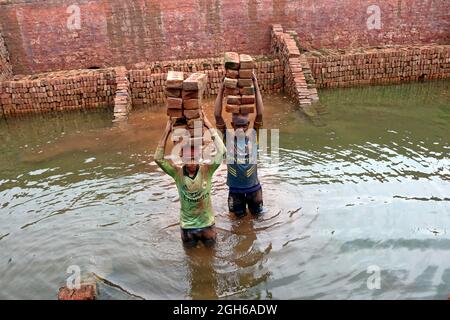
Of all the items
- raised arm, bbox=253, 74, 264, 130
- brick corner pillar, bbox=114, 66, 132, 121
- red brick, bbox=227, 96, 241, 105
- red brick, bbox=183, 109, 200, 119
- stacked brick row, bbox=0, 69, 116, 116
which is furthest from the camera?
stacked brick row, bbox=0, 69, 116, 116

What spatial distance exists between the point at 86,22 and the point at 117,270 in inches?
355

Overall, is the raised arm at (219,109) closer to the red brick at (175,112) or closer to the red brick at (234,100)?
the red brick at (234,100)

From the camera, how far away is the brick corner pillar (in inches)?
372

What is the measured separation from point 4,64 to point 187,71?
15.7ft

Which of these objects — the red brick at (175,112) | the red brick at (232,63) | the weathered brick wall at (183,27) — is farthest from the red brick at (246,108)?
the weathered brick wall at (183,27)

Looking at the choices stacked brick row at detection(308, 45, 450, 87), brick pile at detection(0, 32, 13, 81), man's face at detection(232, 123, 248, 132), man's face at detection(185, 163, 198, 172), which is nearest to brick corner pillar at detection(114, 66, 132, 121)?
brick pile at detection(0, 32, 13, 81)

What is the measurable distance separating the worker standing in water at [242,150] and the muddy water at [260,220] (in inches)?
18.9

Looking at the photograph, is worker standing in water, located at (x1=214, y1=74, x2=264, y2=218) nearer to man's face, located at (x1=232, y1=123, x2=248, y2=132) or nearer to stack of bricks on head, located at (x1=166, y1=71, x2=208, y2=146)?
man's face, located at (x1=232, y1=123, x2=248, y2=132)

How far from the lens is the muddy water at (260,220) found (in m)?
4.34

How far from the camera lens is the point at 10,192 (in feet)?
21.2

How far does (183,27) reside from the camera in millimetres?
12133

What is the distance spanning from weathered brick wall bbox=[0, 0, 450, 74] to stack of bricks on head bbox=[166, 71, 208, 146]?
8358mm
